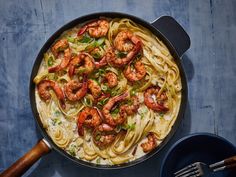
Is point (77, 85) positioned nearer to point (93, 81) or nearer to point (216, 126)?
point (93, 81)

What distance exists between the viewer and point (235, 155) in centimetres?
389

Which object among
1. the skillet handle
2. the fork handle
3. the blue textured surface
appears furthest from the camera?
the blue textured surface

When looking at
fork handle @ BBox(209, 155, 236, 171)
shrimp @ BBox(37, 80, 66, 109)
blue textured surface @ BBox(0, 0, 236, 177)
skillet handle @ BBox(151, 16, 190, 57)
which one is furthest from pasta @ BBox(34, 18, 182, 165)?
fork handle @ BBox(209, 155, 236, 171)

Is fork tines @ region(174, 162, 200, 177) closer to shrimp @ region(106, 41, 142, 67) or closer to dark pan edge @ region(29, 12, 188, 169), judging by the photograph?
Answer: dark pan edge @ region(29, 12, 188, 169)

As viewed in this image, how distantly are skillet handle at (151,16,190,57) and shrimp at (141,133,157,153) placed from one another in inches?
28.1

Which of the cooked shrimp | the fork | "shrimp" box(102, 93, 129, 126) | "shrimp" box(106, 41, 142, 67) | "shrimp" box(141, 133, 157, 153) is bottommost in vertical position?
the fork

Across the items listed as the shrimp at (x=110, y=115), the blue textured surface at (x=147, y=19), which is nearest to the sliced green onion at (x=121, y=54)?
the shrimp at (x=110, y=115)

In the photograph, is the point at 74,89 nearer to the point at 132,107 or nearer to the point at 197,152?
the point at 132,107

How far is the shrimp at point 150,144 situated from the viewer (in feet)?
12.8

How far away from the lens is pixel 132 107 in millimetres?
3898

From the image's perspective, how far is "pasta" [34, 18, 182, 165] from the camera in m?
3.89

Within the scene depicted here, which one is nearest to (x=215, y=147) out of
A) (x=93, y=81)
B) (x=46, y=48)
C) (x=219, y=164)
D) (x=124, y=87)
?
(x=219, y=164)

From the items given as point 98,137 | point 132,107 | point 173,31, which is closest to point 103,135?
point 98,137

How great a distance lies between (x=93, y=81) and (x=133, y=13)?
0.74m
